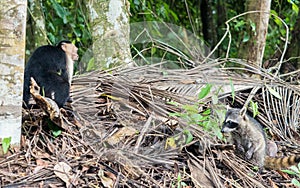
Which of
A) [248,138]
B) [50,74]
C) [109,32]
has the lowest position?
[248,138]

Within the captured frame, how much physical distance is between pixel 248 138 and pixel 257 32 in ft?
5.69

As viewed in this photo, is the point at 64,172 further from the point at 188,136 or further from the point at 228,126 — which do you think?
the point at 228,126

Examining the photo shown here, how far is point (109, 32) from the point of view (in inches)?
166

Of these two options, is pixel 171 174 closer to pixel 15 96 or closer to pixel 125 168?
pixel 125 168

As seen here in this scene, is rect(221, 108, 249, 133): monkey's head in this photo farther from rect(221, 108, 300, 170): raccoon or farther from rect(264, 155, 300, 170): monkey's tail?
rect(264, 155, 300, 170): monkey's tail

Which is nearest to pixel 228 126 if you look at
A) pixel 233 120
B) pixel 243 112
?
pixel 233 120

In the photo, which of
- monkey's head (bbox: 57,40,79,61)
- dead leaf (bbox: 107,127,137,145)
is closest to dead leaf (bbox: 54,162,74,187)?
dead leaf (bbox: 107,127,137,145)

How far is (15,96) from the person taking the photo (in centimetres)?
261

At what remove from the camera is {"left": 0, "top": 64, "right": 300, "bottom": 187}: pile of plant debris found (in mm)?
2646

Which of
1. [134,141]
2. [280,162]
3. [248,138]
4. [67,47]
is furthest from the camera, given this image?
[67,47]

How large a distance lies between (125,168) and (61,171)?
0.40 metres

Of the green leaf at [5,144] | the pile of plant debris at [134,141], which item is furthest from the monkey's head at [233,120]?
the green leaf at [5,144]

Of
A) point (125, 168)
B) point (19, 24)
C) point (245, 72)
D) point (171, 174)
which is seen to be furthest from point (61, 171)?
point (245, 72)

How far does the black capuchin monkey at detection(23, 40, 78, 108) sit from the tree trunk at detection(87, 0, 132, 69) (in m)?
0.60
